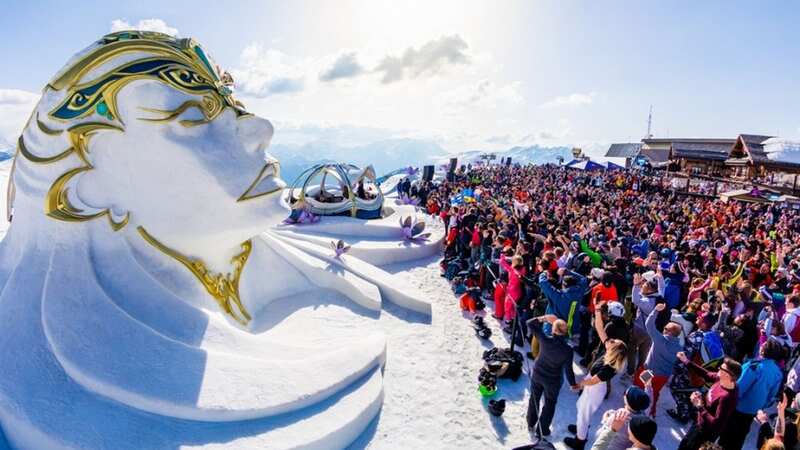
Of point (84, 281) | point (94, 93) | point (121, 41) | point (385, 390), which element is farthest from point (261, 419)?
point (121, 41)

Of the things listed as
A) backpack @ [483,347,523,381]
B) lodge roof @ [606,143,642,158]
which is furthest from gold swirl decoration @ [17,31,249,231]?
lodge roof @ [606,143,642,158]

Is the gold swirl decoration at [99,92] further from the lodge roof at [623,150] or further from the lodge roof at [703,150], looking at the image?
the lodge roof at [623,150]

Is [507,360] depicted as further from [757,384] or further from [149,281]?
[149,281]

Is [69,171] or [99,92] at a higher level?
[99,92]

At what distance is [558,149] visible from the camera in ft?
501

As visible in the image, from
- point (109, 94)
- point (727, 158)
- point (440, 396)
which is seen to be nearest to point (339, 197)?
point (440, 396)

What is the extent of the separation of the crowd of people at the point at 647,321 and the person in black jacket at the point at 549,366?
1cm

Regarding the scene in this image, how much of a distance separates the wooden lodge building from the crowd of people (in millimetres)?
19829

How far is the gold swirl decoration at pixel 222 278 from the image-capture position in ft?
19.4

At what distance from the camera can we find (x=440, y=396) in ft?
20.5

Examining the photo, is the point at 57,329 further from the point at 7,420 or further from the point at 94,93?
the point at 94,93

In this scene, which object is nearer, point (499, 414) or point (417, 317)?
point (499, 414)

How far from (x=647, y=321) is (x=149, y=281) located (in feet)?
22.0

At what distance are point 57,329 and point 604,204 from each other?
19.9 m
